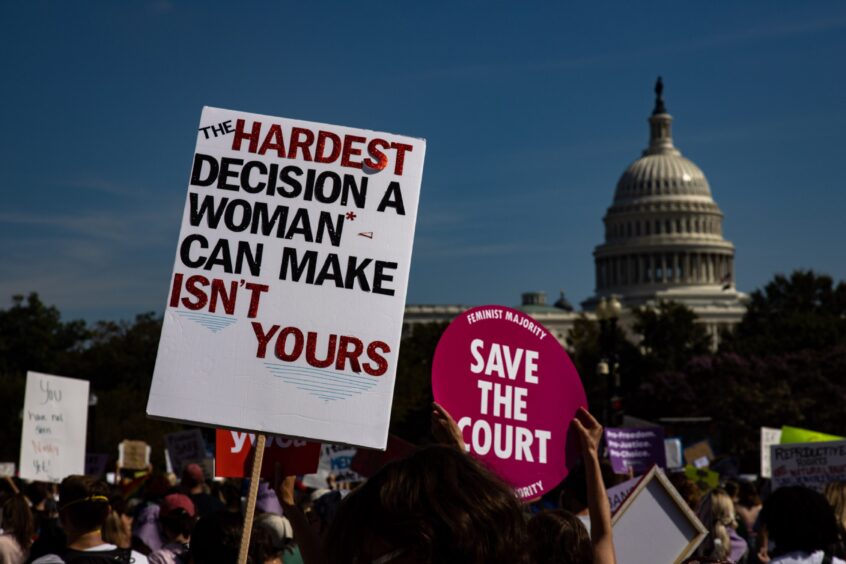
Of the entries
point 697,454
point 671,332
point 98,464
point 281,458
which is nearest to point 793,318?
point 671,332

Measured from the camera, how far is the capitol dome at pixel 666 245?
138125 mm

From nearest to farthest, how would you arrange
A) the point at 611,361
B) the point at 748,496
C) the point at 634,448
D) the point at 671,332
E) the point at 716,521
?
the point at 716,521, the point at 748,496, the point at 634,448, the point at 611,361, the point at 671,332

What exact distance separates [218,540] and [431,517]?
10.0 feet

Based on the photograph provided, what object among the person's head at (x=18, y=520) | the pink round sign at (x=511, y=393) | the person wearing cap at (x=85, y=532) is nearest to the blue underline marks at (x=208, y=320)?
the pink round sign at (x=511, y=393)

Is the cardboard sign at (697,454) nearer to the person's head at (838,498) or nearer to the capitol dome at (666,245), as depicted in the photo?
the person's head at (838,498)

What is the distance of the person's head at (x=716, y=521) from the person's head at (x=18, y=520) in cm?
335

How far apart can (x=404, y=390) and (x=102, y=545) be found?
6092cm

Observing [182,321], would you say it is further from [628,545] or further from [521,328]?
[628,545]

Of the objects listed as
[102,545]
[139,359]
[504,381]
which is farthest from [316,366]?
[139,359]

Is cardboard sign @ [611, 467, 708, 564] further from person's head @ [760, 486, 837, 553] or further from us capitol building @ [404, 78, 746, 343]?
us capitol building @ [404, 78, 746, 343]

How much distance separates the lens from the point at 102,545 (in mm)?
5895

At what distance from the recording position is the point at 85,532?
19.2ft

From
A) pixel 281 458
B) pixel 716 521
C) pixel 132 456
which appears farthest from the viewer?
pixel 132 456

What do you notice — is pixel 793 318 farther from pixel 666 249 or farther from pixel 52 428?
pixel 52 428
